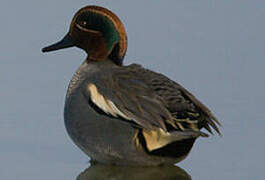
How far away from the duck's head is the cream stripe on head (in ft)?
1.87

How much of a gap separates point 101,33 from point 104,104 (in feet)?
2.71

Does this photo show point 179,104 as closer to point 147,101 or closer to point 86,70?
point 147,101

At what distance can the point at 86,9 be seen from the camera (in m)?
8.38

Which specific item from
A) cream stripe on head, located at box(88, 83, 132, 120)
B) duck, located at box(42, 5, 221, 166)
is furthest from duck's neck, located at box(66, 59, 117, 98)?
cream stripe on head, located at box(88, 83, 132, 120)

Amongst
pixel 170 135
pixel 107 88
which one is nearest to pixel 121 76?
pixel 107 88

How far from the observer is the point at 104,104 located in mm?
7758

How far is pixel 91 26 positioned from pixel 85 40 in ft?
0.46

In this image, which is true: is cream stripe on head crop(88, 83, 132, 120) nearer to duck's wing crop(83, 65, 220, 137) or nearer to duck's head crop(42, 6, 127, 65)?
duck's wing crop(83, 65, 220, 137)

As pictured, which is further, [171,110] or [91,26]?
[91,26]

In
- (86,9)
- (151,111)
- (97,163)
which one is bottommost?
(97,163)

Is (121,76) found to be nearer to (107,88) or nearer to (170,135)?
(107,88)

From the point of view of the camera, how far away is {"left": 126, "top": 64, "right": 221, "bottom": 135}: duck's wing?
762 centimetres

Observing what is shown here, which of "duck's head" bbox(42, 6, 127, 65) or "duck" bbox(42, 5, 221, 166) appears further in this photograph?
"duck's head" bbox(42, 6, 127, 65)

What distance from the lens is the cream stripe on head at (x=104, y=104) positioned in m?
7.71
